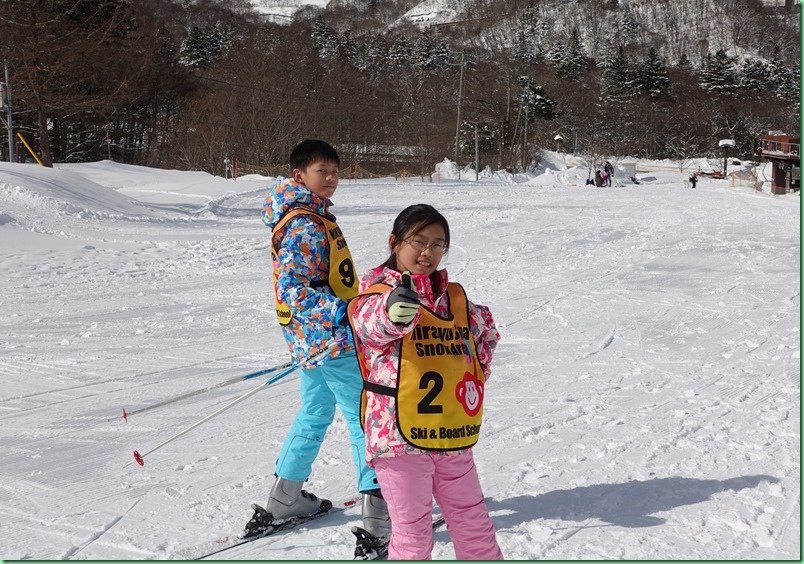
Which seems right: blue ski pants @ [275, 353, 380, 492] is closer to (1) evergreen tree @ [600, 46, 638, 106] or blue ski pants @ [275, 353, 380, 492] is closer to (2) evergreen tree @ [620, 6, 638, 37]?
(1) evergreen tree @ [600, 46, 638, 106]

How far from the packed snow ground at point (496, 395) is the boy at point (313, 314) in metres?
0.23

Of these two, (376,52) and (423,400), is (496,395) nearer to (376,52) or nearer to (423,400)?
(423,400)

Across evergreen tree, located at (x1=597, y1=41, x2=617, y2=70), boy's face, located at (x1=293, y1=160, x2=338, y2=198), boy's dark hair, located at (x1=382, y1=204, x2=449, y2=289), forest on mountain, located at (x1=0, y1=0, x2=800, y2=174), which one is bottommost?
boy's dark hair, located at (x1=382, y1=204, x2=449, y2=289)

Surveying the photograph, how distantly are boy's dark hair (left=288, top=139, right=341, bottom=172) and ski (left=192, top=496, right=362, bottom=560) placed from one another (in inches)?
62.0

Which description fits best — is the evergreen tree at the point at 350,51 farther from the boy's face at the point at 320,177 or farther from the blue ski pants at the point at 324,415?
the blue ski pants at the point at 324,415

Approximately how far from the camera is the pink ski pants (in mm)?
2572

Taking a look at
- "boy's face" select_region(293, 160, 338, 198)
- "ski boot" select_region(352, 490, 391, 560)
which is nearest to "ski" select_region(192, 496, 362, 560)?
"ski boot" select_region(352, 490, 391, 560)

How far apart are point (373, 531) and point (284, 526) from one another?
1.62 ft

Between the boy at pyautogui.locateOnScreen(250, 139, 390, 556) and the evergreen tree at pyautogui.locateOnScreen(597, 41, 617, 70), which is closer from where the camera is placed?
the boy at pyautogui.locateOnScreen(250, 139, 390, 556)

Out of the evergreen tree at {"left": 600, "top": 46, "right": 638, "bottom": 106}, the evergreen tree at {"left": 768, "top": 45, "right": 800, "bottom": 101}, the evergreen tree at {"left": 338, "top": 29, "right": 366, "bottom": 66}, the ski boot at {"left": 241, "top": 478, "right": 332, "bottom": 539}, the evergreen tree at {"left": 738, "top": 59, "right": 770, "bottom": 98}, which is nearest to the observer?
the ski boot at {"left": 241, "top": 478, "right": 332, "bottom": 539}

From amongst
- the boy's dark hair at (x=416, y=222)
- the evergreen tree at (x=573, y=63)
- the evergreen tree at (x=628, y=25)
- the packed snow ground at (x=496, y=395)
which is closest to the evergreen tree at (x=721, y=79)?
the evergreen tree at (x=573, y=63)

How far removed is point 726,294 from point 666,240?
438 cm

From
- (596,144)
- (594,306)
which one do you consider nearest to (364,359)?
(594,306)

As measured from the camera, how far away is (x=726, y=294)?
8.88 metres
